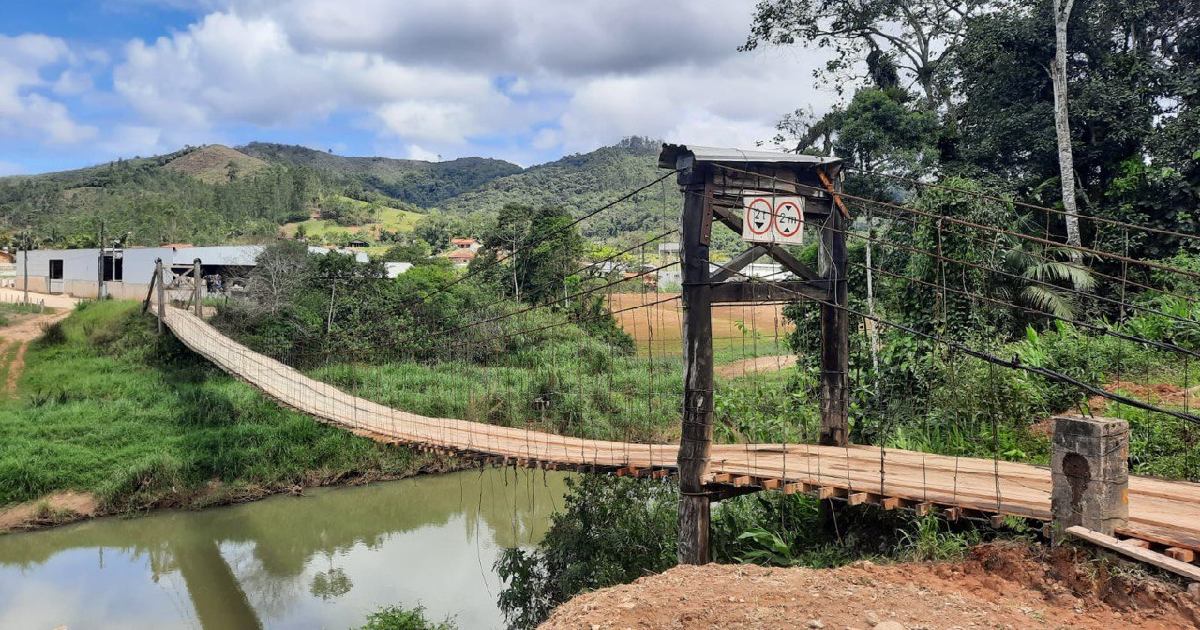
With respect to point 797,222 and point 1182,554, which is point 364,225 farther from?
point 1182,554

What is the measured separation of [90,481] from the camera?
10.3 metres

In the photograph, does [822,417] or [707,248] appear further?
[822,417]

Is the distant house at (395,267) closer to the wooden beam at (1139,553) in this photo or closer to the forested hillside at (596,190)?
the forested hillside at (596,190)

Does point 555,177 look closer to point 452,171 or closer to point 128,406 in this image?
point 452,171

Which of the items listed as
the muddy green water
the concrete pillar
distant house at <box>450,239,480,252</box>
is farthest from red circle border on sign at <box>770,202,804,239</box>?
distant house at <box>450,239,480,252</box>

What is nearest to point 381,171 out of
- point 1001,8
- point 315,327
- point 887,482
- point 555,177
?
point 555,177

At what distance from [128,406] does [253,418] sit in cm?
197

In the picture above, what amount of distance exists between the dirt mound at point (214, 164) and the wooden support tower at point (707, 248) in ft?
215

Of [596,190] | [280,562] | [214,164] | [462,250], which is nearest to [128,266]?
[462,250]

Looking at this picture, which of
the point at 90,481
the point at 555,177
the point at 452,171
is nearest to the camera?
the point at 90,481

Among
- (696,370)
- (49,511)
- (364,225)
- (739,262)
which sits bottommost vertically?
(49,511)

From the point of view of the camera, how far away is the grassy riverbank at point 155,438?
10.3 meters

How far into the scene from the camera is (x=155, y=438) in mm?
11242

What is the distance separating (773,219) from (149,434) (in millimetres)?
10480
